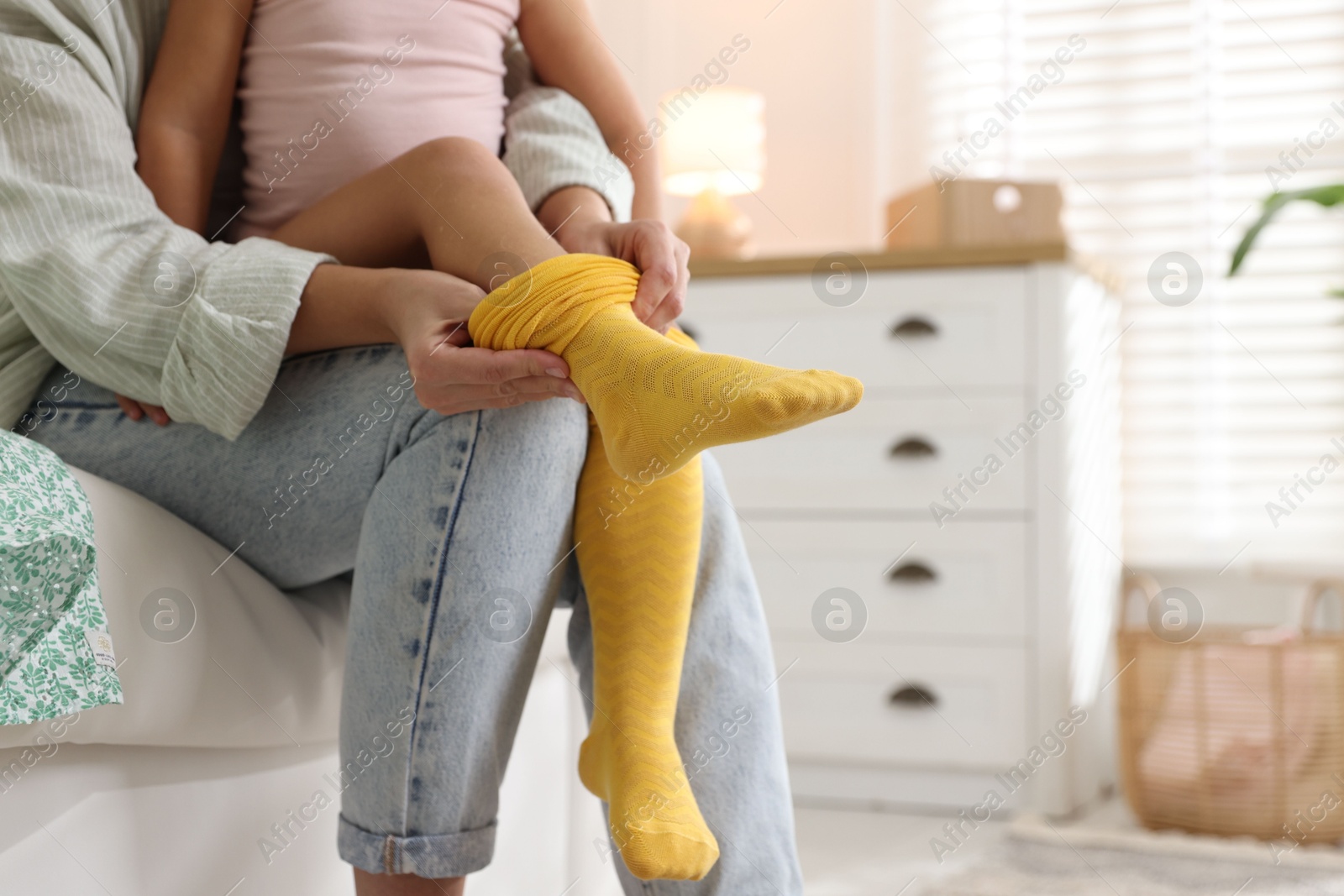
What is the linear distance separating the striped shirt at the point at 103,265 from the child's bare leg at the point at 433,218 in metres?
0.06

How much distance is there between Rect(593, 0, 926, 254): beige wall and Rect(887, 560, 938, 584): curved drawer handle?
2.54 ft

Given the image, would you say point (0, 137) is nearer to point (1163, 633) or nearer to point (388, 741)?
point (388, 741)

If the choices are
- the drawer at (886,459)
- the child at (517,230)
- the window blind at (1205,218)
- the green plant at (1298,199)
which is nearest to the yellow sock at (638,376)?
the child at (517,230)

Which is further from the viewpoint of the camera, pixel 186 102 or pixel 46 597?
pixel 186 102

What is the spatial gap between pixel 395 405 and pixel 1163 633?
49.8 inches

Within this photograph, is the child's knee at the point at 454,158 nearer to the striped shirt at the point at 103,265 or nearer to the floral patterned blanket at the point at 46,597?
the striped shirt at the point at 103,265

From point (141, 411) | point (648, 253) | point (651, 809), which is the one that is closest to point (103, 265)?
Answer: point (141, 411)

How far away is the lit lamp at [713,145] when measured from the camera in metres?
1.95

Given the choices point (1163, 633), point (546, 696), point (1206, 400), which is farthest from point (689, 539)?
point (1206, 400)

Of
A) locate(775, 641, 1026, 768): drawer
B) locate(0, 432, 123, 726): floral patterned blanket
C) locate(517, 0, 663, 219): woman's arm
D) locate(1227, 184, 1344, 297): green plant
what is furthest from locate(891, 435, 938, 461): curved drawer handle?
locate(0, 432, 123, 726): floral patterned blanket

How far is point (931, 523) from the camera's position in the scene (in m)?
1.59

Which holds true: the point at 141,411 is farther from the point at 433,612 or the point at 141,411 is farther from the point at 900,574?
the point at 900,574

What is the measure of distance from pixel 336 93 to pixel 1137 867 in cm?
115

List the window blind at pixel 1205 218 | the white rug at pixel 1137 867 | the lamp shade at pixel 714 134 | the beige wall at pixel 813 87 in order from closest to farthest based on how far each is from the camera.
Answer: the white rug at pixel 1137 867 → the window blind at pixel 1205 218 → the lamp shade at pixel 714 134 → the beige wall at pixel 813 87
